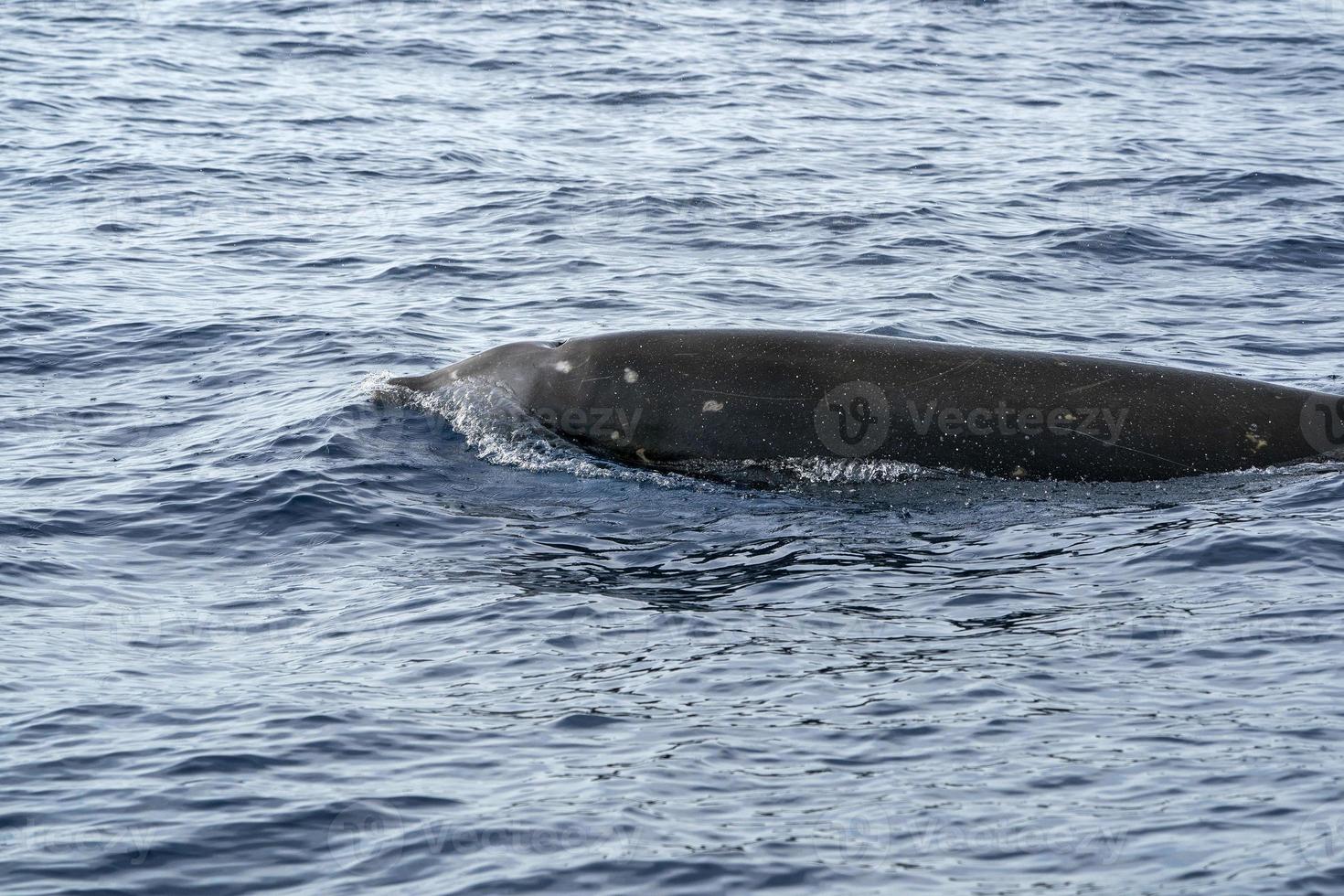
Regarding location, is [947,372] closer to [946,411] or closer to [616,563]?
[946,411]

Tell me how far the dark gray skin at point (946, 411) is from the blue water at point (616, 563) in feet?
0.92

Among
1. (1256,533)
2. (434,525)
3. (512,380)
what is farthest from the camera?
(512,380)

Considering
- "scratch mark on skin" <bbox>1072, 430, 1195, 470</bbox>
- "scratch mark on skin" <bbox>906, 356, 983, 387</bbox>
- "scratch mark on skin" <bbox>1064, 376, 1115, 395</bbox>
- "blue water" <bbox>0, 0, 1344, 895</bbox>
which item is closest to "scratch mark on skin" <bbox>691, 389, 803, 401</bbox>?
"blue water" <bbox>0, 0, 1344, 895</bbox>

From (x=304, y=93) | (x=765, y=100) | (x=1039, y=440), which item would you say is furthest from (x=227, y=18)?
(x=1039, y=440)

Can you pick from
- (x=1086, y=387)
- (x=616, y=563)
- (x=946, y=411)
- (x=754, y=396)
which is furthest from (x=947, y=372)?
(x=616, y=563)

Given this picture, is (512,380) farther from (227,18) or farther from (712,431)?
(227,18)

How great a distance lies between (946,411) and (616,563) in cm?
309

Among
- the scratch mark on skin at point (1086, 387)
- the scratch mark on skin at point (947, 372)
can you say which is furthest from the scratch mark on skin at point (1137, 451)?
the scratch mark on skin at point (947, 372)

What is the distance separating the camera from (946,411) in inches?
525

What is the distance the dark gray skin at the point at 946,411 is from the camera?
13.2m

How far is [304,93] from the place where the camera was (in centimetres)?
3403

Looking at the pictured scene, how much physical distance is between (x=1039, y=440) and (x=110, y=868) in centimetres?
800

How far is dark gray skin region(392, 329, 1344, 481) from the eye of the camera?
13.2 meters

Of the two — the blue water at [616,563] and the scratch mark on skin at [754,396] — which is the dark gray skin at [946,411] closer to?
the scratch mark on skin at [754,396]
